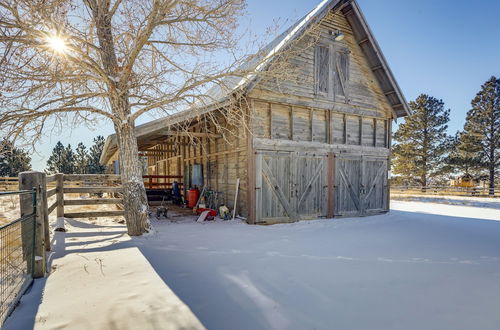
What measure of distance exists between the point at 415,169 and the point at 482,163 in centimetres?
574

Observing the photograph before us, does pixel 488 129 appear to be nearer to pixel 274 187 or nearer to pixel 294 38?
pixel 294 38

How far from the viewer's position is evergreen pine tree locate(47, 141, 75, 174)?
1695 inches

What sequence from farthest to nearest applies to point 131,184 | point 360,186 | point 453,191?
point 453,191 < point 360,186 < point 131,184

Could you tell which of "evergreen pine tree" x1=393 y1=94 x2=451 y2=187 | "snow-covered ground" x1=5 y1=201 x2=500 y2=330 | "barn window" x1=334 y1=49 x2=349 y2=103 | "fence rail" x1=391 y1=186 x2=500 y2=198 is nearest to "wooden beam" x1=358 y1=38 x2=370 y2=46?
"barn window" x1=334 y1=49 x2=349 y2=103

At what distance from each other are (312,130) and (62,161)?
4723 cm

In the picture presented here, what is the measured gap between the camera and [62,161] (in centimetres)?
4319

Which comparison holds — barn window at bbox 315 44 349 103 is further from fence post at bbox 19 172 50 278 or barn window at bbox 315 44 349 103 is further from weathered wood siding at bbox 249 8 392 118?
fence post at bbox 19 172 50 278

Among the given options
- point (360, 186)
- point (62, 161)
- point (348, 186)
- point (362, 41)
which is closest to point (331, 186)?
point (348, 186)

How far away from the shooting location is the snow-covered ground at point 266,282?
2881 mm

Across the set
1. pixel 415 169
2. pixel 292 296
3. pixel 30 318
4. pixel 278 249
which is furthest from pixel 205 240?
pixel 415 169

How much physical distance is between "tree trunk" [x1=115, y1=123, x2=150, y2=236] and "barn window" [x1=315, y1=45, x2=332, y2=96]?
263 inches

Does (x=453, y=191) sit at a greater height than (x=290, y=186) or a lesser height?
lesser

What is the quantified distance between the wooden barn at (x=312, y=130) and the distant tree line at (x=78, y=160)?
39.1 m

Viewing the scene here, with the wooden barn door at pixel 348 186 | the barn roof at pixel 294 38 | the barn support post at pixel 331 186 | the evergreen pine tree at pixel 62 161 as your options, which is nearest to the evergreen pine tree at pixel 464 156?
the barn roof at pixel 294 38
